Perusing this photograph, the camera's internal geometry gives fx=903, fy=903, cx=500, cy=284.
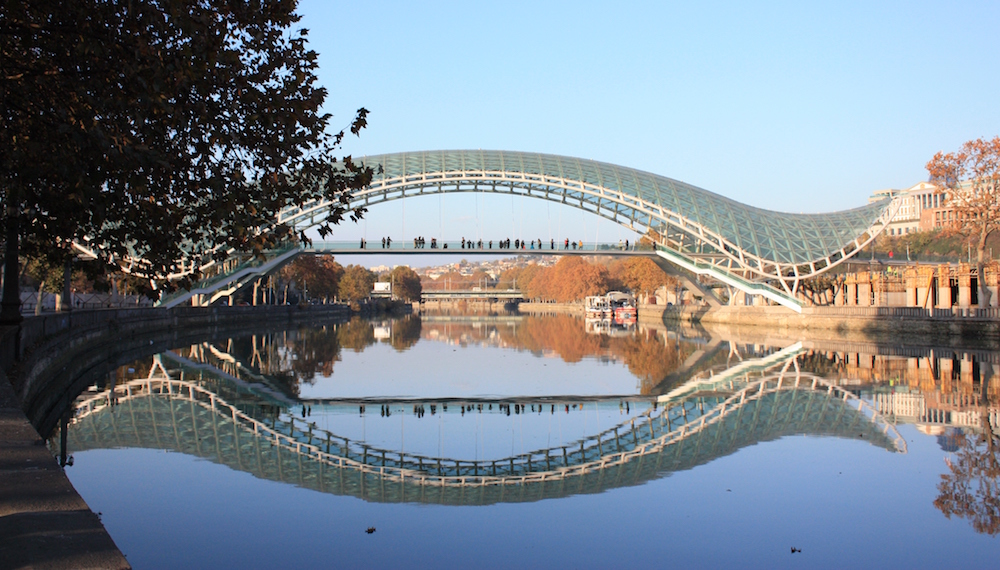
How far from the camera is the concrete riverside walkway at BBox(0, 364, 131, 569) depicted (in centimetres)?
483

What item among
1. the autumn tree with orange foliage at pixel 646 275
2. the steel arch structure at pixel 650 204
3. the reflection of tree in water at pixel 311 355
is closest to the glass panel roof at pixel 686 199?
the steel arch structure at pixel 650 204

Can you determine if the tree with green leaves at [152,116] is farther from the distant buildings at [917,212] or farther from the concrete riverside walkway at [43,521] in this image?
the distant buildings at [917,212]

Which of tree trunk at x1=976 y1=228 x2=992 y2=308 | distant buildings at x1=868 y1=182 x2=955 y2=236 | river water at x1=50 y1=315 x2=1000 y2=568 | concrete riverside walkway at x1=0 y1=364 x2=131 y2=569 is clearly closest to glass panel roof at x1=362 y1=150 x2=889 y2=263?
tree trunk at x1=976 y1=228 x2=992 y2=308

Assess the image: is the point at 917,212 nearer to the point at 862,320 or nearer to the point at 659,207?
the point at 659,207

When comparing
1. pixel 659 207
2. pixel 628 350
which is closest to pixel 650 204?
pixel 659 207

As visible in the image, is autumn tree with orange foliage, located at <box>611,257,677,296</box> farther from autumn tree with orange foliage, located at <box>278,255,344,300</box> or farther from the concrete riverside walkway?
the concrete riverside walkway

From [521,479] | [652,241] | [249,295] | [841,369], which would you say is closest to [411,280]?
[249,295]

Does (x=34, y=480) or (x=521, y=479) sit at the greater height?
(x=34, y=480)

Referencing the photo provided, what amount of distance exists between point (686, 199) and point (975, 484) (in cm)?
5352

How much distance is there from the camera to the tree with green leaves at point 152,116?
961 centimetres

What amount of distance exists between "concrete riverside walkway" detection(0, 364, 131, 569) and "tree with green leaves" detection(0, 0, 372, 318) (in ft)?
9.83

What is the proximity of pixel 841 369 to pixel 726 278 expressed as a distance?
109 ft

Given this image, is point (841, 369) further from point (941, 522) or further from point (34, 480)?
point (34, 480)

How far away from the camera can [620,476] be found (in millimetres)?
12164
